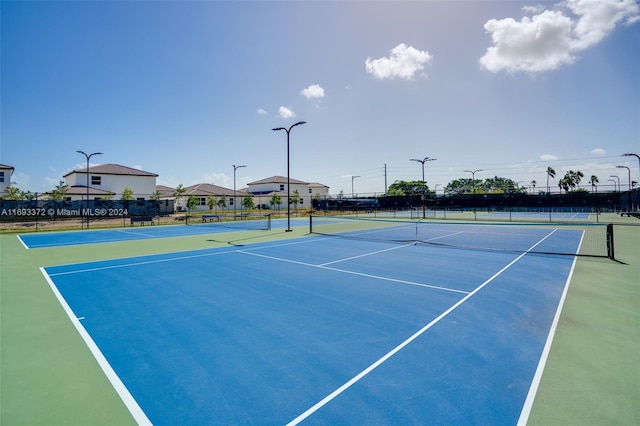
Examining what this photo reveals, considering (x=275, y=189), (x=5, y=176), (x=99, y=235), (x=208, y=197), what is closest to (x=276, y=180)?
(x=275, y=189)

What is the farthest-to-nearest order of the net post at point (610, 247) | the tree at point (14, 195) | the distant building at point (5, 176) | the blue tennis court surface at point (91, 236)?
the distant building at point (5, 176), the tree at point (14, 195), the blue tennis court surface at point (91, 236), the net post at point (610, 247)

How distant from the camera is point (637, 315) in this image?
21.0ft

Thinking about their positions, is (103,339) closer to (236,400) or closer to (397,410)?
(236,400)

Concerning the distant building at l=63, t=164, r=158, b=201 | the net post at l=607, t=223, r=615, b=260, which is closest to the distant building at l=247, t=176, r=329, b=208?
the distant building at l=63, t=164, r=158, b=201

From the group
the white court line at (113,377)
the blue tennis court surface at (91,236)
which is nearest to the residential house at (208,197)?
the blue tennis court surface at (91,236)

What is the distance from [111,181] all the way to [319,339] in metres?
57.4

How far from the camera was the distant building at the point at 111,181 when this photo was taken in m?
47.9

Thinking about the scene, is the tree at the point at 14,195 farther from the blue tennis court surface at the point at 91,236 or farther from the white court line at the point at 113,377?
the white court line at the point at 113,377

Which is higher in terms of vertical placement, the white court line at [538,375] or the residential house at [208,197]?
the residential house at [208,197]

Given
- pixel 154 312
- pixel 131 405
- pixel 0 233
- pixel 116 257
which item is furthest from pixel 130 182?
pixel 131 405

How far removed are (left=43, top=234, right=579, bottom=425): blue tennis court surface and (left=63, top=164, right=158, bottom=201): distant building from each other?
45671 millimetres

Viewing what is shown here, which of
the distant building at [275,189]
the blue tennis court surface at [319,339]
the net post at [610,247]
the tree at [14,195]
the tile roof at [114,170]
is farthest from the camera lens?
the distant building at [275,189]

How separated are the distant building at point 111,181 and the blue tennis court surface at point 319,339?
45.7m

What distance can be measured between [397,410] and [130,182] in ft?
195
